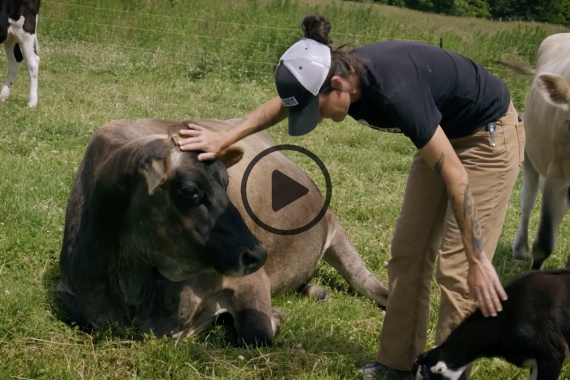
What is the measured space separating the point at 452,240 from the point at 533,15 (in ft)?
141

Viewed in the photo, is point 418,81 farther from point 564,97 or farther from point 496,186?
point 564,97

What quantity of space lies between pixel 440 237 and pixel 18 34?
9437 millimetres

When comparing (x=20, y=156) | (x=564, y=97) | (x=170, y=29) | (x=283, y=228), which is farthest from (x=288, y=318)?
(x=170, y=29)

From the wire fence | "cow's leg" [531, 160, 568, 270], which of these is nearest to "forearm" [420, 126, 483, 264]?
"cow's leg" [531, 160, 568, 270]

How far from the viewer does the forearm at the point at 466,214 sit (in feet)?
10.9

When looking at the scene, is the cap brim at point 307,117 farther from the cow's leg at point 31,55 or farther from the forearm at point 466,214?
the cow's leg at point 31,55

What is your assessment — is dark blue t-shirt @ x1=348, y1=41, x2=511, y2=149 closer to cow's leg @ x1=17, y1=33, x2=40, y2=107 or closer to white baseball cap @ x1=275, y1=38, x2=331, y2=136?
white baseball cap @ x1=275, y1=38, x2=331, y2=136

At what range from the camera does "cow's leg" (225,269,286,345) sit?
4340mm

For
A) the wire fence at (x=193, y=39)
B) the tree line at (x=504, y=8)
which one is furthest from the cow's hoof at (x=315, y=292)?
the tree line at (x=504, y=8)

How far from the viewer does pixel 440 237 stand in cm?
405

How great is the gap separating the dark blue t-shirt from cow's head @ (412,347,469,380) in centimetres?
107

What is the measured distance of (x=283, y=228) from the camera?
5.20 meters
